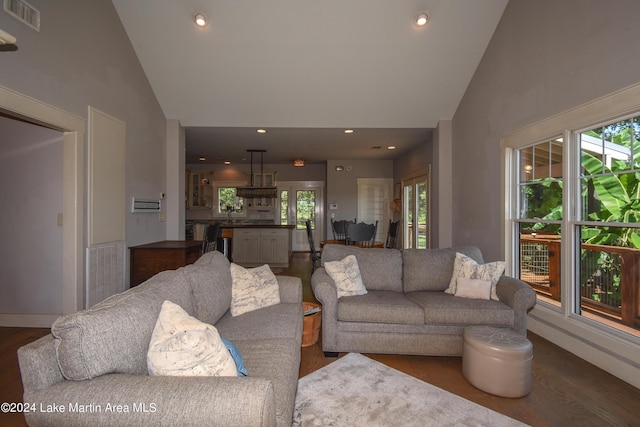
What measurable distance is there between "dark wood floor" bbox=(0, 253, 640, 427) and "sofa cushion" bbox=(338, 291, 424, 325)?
1.12 ft

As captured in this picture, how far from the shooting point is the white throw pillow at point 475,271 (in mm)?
2846

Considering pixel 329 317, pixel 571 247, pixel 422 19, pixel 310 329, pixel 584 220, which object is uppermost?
pixel 422 19

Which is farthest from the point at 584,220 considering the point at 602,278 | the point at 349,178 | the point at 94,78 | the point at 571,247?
the point at 349,178

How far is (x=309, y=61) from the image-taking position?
3.98m

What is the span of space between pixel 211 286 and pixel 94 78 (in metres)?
2.69

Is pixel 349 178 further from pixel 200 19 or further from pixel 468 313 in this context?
pixel 468 313

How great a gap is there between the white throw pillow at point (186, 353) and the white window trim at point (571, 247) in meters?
2.80

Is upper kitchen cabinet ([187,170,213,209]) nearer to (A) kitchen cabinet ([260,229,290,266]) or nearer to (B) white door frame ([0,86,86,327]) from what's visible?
(A) kitchen cabinet ([260,229,290,266])

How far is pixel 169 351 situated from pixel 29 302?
3387 millimetres

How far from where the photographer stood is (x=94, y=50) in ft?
10.6

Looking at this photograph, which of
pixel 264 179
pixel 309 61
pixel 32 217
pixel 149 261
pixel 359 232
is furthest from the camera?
A: pixel 264 179

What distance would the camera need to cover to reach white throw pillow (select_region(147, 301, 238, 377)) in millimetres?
1199

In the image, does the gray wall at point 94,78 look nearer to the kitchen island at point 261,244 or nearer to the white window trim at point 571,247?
the kitchen island at point 261,244

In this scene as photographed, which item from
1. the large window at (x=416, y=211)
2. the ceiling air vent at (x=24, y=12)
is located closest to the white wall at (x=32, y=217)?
the ceiling air vent at (x=24, y=12)
